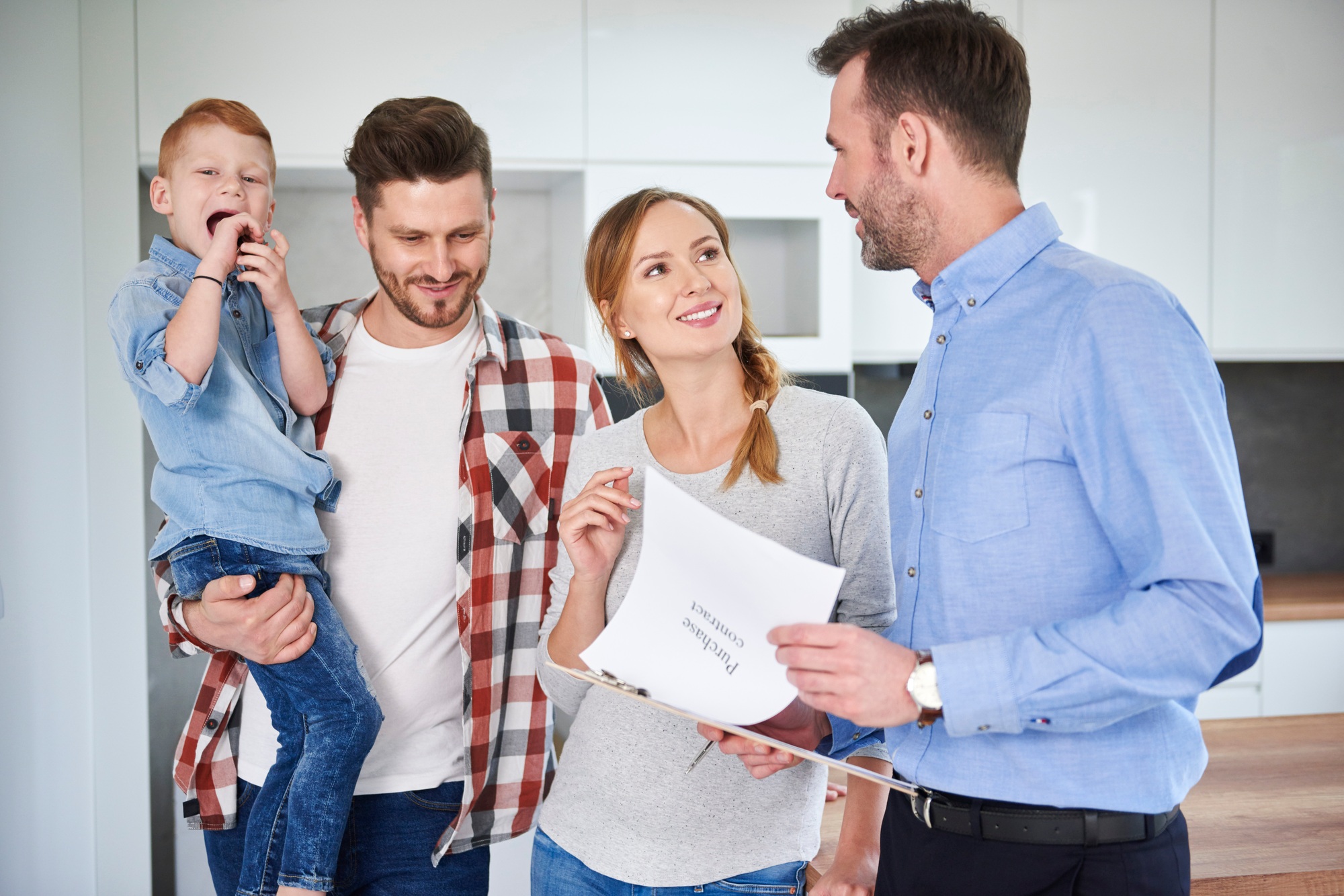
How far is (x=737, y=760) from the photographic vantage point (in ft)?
4.00

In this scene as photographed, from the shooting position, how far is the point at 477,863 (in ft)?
5.19

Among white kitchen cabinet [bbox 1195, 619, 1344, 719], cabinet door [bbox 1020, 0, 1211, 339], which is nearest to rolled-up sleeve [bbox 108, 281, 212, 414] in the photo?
cabinet door [bbox 1020, 0, 1211, 339]

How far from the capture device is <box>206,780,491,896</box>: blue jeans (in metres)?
1.50

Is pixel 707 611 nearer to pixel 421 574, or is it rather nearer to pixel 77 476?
pixel 421 574

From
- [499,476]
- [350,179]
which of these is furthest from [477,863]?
[350,179]

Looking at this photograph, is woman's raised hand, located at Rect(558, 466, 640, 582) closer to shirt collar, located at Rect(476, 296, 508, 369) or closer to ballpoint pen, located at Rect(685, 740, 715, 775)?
ballpoint pen, located at Rect(685, 740, 715, 775)

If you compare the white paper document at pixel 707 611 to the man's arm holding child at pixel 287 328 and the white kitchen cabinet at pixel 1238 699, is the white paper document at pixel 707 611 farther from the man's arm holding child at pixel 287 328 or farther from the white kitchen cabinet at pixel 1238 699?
the white kitchen cabinet at pixel 1238 699

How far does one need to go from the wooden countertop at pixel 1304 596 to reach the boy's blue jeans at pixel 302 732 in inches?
104

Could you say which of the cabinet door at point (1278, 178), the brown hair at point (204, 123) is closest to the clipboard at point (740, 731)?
the brown hair at point (204, 123)

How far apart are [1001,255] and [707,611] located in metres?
0.45

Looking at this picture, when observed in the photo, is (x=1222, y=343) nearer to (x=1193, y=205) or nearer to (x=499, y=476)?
(x=1193, y=205)

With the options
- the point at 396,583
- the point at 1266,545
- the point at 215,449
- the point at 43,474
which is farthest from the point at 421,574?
the point at 1266,545

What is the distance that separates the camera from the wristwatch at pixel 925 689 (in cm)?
84

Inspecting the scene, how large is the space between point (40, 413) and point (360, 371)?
1279 mm
